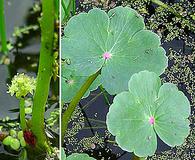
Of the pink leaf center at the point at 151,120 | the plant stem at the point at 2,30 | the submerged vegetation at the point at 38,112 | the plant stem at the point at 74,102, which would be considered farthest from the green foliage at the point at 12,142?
the pink leaf center at the point at 151,120

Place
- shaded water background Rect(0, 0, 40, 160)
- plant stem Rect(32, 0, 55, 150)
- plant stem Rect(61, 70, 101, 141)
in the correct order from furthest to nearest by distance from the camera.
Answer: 1. shaded water background Rect(0, 0, 40, 160)
2. plant stem Rect(61, 70, 101, 141)
3. plant stem Rect(32, 0, 55, 150)

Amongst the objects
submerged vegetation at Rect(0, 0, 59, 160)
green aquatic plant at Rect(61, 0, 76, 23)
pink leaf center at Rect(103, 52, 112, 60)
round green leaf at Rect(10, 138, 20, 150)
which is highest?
green aquatic plant at Rect(61, 0, 76, 23)

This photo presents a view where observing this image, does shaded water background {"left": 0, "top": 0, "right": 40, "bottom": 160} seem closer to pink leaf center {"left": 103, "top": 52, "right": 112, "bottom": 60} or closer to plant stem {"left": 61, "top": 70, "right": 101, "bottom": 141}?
plant stem {"left": 61, "top": 70, "right": 101, "bottom": 141}

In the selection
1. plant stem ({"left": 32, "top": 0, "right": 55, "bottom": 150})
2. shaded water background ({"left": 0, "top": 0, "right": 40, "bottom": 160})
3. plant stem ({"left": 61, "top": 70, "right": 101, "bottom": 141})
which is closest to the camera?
plant stem ({"left": 32, "top": 0, "right": 55, "bottom": 150})

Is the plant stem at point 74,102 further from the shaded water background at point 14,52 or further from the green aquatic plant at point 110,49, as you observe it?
the shaded water background at point 14,52

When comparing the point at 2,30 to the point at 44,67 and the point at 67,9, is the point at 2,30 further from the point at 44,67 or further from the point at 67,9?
the point at 67,9

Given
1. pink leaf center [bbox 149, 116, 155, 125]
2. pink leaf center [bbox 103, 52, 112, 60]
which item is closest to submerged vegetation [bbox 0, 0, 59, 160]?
pink leaf center [bbox 103, 52, 112, 60]

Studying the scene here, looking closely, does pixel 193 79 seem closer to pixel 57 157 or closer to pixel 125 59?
pixel 125 59

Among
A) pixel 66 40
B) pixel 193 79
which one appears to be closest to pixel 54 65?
pixel 66 40
